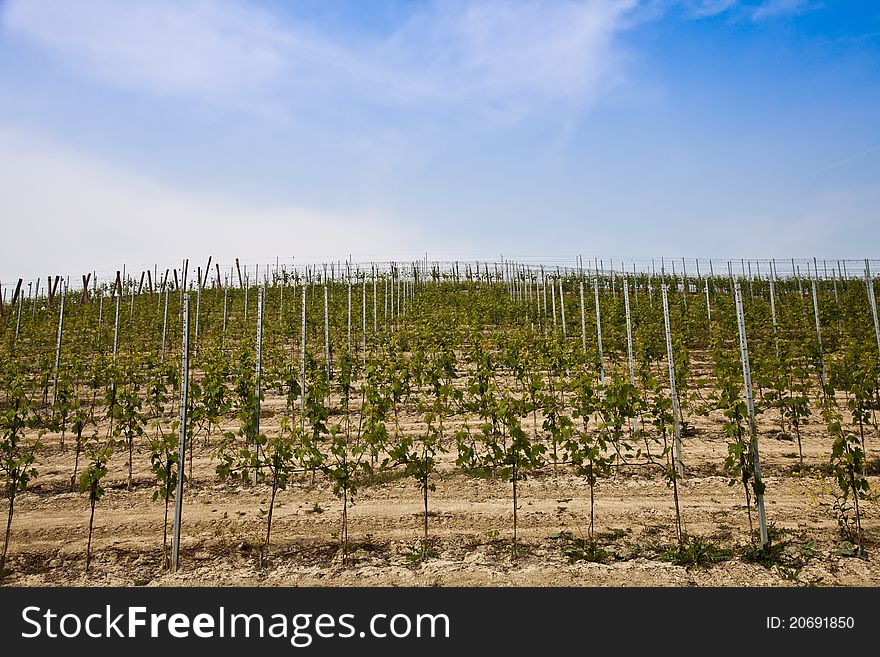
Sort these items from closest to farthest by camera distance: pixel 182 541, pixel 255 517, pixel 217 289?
pixel 182 541 < pixel 255 517 < pixel 217 289

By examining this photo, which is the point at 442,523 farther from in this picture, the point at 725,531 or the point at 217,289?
the point at 217,289

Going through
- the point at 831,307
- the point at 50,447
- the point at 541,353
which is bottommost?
the point at 50,447

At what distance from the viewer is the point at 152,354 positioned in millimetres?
10789

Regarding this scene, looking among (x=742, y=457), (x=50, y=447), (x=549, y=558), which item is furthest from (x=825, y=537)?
(x=50, y=447)

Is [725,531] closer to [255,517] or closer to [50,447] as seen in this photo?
[255,517]

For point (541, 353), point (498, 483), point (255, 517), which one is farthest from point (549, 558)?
point (541, 353)

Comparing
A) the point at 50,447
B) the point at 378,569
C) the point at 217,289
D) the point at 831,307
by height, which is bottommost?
the point at 378,569

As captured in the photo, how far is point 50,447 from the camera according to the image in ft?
29.2

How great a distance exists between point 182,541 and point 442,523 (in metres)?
3.05

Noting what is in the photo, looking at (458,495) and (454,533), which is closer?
(454,533)

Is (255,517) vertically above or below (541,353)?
below

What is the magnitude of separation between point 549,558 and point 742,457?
7.23ft

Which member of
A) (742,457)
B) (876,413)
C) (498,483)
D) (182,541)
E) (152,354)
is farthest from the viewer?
(152,354)

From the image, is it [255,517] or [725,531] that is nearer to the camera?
A: [725,531]
